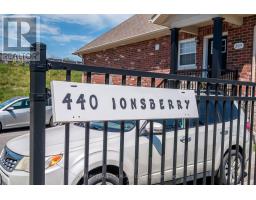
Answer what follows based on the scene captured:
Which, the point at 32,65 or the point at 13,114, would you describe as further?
the point at 13,114

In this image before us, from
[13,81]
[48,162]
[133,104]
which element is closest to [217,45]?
[48,162]

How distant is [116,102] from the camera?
187 cm

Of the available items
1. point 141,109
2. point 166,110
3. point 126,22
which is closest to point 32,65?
point 141,109

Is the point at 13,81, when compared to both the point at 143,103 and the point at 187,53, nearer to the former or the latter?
the point at 187,53

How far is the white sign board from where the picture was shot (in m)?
1.67

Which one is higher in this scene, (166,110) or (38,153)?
(166,110)

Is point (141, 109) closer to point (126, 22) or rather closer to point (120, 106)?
point (120, 106)

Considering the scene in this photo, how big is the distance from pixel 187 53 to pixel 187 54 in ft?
0.12

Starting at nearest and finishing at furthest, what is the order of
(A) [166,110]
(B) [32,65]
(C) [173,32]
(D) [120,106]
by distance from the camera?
(B) [32,65] → (D) [120,106] → (A) [166,110] → (C) [173,32]

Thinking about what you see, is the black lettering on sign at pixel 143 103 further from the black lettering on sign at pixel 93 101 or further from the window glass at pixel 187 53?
the window glass at pixel 187 53

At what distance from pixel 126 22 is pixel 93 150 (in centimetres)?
1440

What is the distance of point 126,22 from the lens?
16.7 meters

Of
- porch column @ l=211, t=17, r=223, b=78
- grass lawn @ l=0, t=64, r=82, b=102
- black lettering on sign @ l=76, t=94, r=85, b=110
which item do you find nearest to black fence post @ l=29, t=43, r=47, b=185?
black lettering on sign @ l=76, t=94, r=85, b=110

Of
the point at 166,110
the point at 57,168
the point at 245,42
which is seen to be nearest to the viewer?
the point at 166,110
